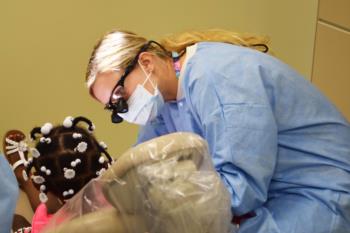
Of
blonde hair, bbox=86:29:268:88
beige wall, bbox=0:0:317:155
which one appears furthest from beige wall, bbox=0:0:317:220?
blonde hair, bbox=86:29:268:88

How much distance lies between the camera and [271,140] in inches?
36.8

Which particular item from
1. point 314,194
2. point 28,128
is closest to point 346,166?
point 314,194

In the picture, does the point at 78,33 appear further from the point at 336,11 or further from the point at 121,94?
the point at 336,11

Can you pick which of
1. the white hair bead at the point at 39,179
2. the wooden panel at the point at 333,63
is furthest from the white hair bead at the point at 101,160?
the wooden panel at the point at 333,63

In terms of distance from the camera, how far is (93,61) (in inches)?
48.4

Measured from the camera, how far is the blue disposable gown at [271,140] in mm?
921

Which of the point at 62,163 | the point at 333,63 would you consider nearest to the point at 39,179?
the point at 62,163

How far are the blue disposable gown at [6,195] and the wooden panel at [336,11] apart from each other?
1.73 m

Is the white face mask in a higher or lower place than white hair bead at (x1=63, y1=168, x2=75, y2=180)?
higher

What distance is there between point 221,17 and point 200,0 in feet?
0.44

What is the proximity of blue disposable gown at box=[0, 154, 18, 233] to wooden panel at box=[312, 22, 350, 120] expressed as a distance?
5.69 ft

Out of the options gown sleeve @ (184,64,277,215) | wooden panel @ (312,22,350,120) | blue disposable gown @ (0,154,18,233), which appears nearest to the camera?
blue disposable gown @ (0,154,18,233)

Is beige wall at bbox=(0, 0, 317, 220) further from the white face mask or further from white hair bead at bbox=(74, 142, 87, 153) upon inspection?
white hair bead at bbox=(74, 142, 87, 153)

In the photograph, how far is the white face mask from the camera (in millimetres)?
1222
